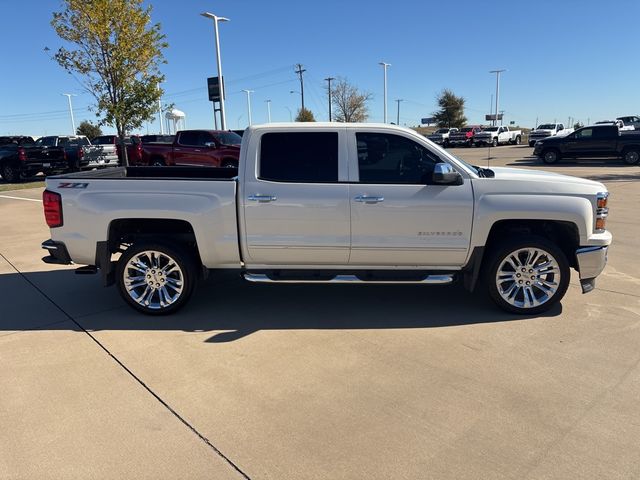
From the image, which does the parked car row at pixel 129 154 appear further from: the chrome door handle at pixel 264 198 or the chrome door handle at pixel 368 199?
the chrome door handle at pixel 368 199

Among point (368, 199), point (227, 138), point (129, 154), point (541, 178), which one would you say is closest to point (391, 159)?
point (368, 199)

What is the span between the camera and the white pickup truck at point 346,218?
4613mm

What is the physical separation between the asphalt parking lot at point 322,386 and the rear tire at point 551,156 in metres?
20.0

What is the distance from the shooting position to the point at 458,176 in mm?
4559

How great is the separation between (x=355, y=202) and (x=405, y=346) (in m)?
1.40

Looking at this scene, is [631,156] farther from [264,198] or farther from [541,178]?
[264,198]

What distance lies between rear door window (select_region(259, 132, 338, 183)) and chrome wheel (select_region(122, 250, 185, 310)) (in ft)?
4.35

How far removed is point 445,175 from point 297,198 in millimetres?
1388

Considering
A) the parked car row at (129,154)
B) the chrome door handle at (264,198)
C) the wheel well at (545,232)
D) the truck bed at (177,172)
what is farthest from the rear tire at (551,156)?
the chrome door handle at (264,198)

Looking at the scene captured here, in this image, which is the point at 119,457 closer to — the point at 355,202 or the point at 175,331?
the point at 175,331

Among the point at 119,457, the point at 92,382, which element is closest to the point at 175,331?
the point at 92,382

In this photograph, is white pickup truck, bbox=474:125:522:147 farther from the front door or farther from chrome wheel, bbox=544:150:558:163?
the front door

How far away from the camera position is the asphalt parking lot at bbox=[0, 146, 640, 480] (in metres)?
2.79

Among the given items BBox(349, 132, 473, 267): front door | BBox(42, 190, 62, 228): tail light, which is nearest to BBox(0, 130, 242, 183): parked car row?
BBox(42, 190, 62, 228): tail light
